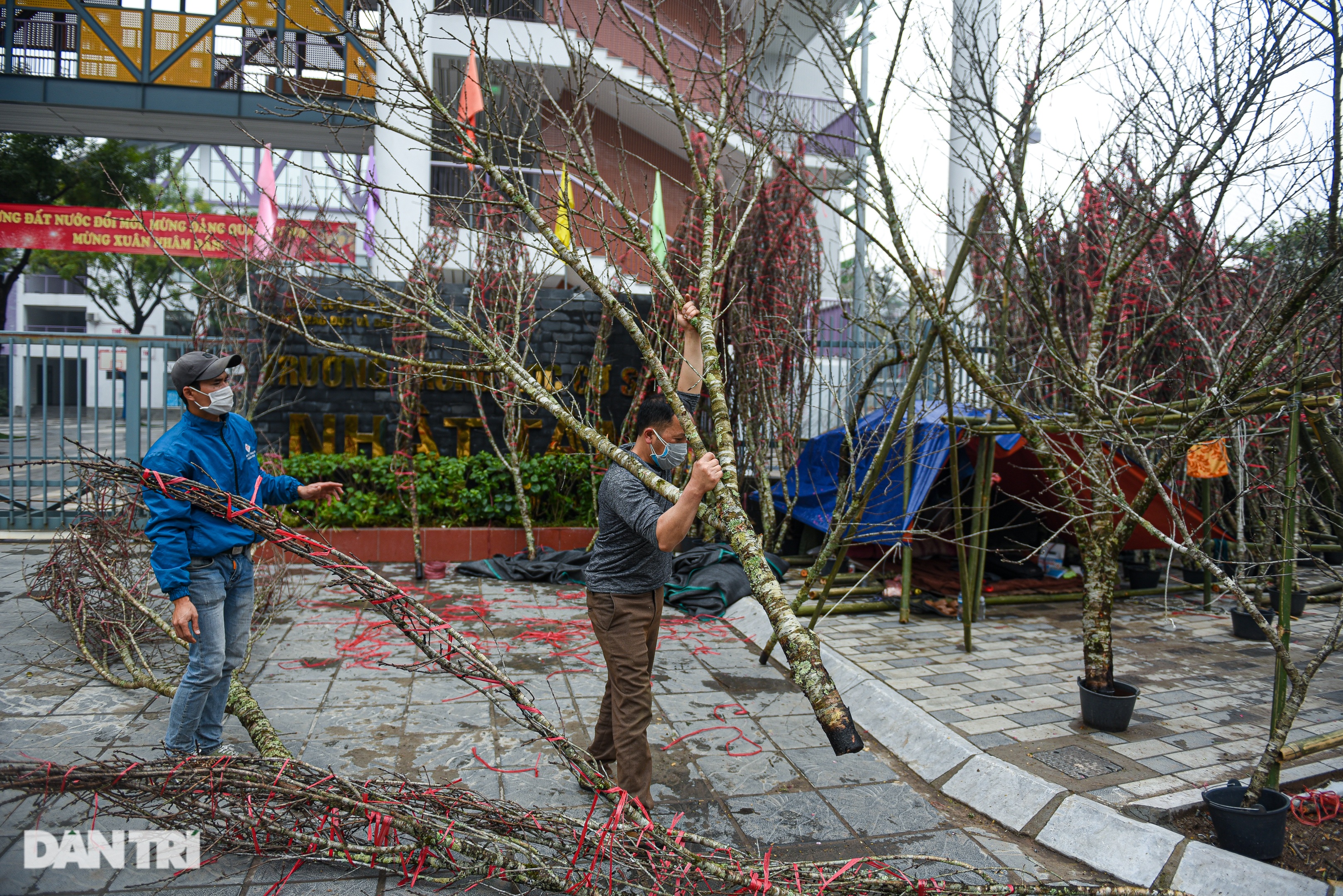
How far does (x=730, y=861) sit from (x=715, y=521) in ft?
4.21

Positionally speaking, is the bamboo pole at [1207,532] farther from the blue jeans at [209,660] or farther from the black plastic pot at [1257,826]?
the blue jeans at [209,660]

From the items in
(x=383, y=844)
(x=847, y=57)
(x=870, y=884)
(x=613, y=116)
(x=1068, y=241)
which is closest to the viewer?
(x=870, y=884)

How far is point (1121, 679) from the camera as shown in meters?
5.72

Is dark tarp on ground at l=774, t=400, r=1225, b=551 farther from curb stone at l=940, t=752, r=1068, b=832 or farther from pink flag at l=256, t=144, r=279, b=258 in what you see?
pink flag at l=256, t=144, r=279, b=258

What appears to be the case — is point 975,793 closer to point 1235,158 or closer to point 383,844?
point 383,844

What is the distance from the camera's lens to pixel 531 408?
1018 cm

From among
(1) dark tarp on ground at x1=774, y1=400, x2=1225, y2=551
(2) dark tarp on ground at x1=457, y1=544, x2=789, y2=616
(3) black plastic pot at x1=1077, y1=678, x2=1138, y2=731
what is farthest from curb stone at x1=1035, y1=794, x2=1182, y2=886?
(2) dark tarp on ground at x1=457, y1=544, x2=789, y2=616

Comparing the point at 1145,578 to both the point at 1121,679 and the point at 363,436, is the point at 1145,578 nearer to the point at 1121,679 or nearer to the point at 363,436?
the point at 1121,679

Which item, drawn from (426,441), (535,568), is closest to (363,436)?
(426,441)

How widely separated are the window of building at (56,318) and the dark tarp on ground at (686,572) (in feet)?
117

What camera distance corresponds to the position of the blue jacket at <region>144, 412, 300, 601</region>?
359cm

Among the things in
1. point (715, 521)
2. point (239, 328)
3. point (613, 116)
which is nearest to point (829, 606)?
point (715, 521)

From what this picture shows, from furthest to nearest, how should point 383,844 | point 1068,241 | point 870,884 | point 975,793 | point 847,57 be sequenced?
point 1068,241 < point 847,57 < point 975,793 < point 383,844 < point 870,884

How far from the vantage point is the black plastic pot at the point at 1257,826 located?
3.32 m
